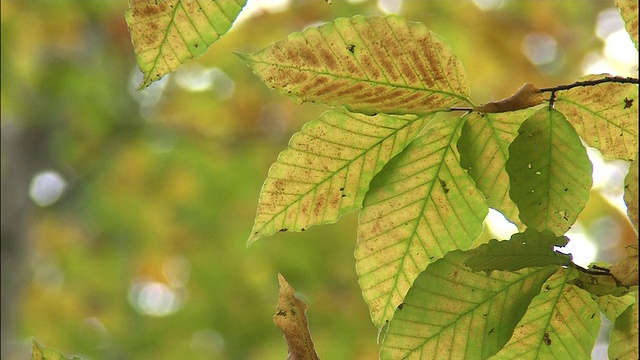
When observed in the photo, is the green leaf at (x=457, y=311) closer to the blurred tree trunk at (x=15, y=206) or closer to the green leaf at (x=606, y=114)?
the green leaf at (x=606, y=114)

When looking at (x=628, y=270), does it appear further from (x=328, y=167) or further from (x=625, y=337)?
(x=328, y=167)

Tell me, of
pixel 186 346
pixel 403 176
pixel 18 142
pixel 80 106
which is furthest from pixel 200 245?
pixel 403 176

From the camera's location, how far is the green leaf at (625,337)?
529 millimetres

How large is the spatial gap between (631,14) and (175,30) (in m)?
0.39

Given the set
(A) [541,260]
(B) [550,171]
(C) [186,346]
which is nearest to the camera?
(A) [541,260]

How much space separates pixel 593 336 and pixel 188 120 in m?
4.64

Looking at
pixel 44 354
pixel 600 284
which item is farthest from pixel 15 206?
pixel 600 284

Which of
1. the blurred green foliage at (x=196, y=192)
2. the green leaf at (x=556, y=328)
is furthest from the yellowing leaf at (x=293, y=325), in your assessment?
the blurred green foliage at (x=196, y=192)

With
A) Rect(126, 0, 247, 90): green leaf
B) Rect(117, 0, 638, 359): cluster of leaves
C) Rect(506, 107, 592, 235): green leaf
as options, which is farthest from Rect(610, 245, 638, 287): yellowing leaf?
Rect(126, 0, 247, 90): green leaf

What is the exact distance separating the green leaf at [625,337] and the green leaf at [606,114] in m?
0.20

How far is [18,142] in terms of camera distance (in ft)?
11.7

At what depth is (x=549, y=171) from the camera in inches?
25.2

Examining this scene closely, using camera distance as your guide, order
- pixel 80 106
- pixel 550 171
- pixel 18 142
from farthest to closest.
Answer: pixel 80 106
pixel 18 142
pixel 550 171

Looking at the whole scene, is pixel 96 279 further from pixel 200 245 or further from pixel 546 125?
pixel 546 125
